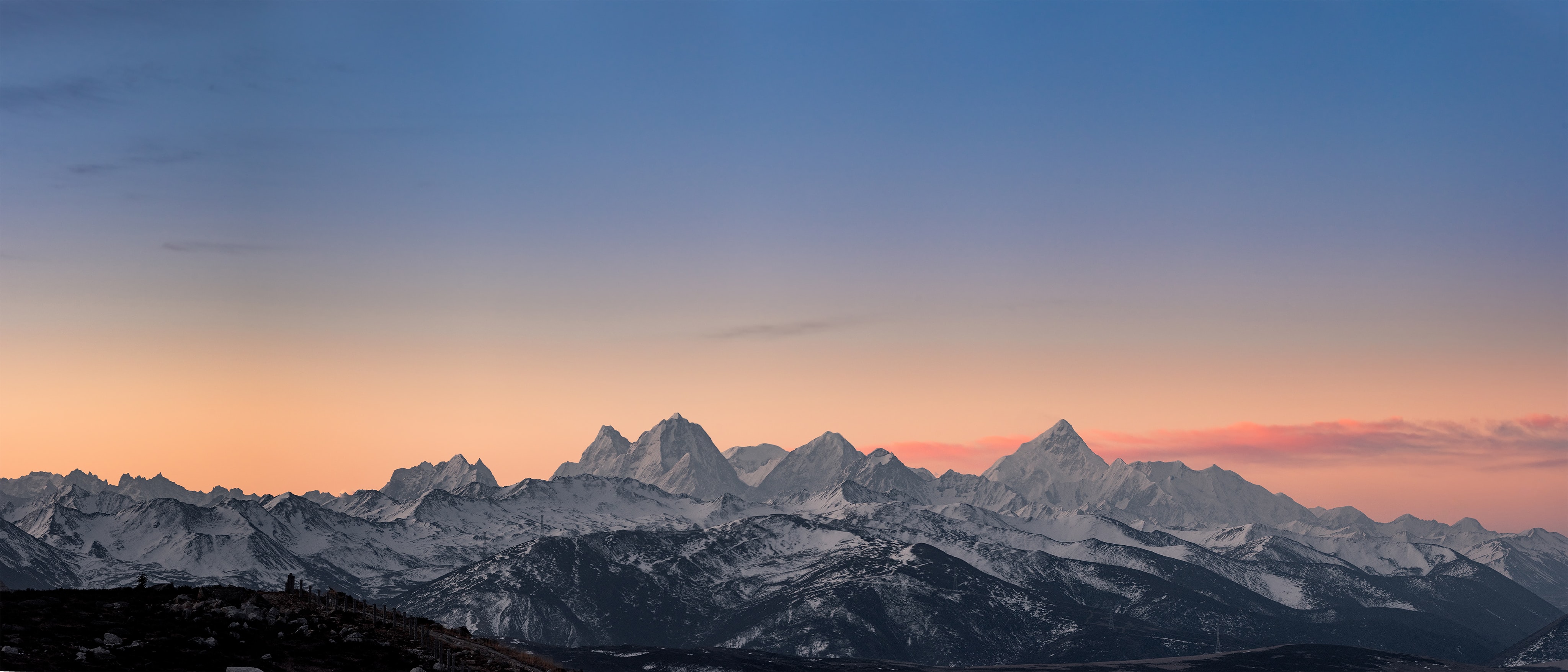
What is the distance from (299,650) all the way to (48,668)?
15.2 m

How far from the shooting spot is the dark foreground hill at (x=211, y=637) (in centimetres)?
8188

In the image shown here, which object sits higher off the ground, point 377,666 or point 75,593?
point 75,593

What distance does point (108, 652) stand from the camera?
82.2 metres

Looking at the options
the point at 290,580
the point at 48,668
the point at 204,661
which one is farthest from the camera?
the point at 290,580

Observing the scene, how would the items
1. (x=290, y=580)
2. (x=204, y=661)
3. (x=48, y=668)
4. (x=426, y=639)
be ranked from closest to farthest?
(x=48, y=668) < (x=204, y=661) < (x=426, y=639) < (x=290, y=580)

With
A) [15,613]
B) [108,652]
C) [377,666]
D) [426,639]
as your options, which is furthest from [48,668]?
[426,639]

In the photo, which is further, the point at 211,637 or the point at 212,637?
the point at 211,637

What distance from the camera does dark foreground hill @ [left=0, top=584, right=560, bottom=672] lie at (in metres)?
81.9

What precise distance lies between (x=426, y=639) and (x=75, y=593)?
26.1 metres

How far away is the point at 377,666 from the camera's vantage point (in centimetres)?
8856

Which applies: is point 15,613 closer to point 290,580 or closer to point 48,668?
point 48,668

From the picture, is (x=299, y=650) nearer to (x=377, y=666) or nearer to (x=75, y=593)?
(x=377, y=666)

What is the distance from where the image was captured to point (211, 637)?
8775 cm

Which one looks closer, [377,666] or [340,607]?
[377,666]
